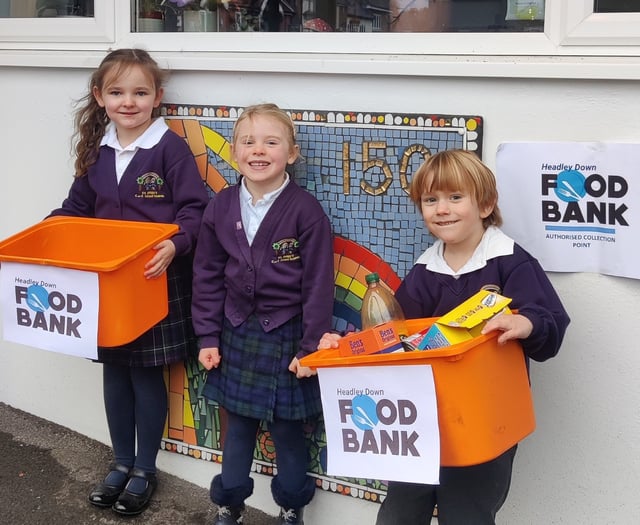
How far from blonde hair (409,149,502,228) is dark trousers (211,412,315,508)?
3.30ft

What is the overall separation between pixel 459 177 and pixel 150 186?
4.04 feet

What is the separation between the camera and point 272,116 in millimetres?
2746

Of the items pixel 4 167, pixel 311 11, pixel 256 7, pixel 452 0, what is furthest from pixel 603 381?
pixel 4 167

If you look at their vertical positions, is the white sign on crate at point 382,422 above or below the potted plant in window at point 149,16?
below

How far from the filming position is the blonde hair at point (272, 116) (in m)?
2.75

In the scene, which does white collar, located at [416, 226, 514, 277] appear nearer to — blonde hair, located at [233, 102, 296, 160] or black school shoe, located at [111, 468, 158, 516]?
blonde hair, located at [233, 102, 296, 160]

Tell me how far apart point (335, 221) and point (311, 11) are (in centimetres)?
77

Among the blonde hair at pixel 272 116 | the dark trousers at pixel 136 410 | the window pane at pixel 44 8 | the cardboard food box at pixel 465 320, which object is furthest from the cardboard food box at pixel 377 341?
the window pane at pixel 44 8

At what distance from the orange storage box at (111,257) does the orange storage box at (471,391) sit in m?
0.84

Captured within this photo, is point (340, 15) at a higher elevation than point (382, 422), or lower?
higher

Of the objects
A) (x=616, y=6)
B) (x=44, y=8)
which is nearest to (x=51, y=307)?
(x=44, y=8)

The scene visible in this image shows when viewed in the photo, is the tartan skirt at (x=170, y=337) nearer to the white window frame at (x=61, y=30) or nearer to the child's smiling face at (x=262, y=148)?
the child's smiling face at (x=262, y=148)

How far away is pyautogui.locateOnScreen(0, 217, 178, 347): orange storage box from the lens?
106 inches

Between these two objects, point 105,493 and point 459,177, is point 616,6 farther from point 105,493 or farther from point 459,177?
point 105,493
